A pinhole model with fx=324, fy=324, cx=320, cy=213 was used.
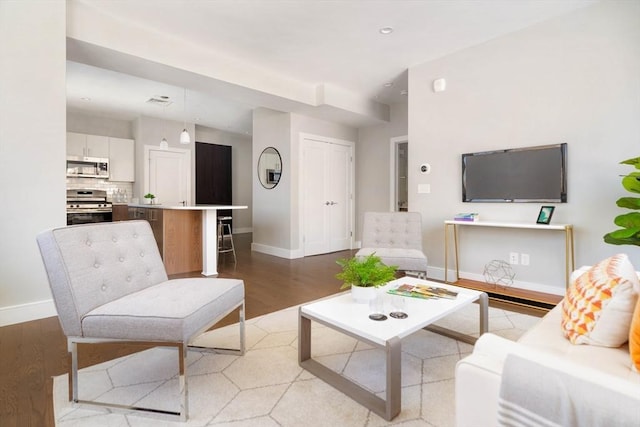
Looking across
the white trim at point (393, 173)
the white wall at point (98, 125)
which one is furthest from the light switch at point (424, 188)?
the white wall at point (98, 125)

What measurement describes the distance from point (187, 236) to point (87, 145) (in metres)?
3.66

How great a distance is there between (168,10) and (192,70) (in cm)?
69

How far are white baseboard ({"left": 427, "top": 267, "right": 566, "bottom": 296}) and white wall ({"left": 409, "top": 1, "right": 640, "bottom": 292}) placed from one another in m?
0.03

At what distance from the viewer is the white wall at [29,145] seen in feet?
8.23

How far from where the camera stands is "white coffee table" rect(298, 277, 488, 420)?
4.68 ft

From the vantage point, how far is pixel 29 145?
8.50 ft

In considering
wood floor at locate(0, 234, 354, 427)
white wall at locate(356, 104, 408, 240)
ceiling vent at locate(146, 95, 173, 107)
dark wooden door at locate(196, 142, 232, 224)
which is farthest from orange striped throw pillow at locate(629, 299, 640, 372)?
dark wooden door at locate(196, 142, 232, 224)

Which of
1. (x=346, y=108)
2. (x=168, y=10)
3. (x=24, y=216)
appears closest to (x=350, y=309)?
(x=24, y=216)

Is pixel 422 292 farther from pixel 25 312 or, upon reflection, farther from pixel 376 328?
pixel 25 312

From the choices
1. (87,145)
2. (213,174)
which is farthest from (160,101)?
(213,174)

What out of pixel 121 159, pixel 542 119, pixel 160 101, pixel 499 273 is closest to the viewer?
pixel 542 119

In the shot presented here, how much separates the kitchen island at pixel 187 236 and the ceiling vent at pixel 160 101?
2107 millimetres

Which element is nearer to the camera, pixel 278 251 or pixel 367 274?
pixel 367 274

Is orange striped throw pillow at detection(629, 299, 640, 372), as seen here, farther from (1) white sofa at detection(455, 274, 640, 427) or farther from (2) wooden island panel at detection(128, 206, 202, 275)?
(2) wooden island panel at detection(128, 206, 202, 275)
